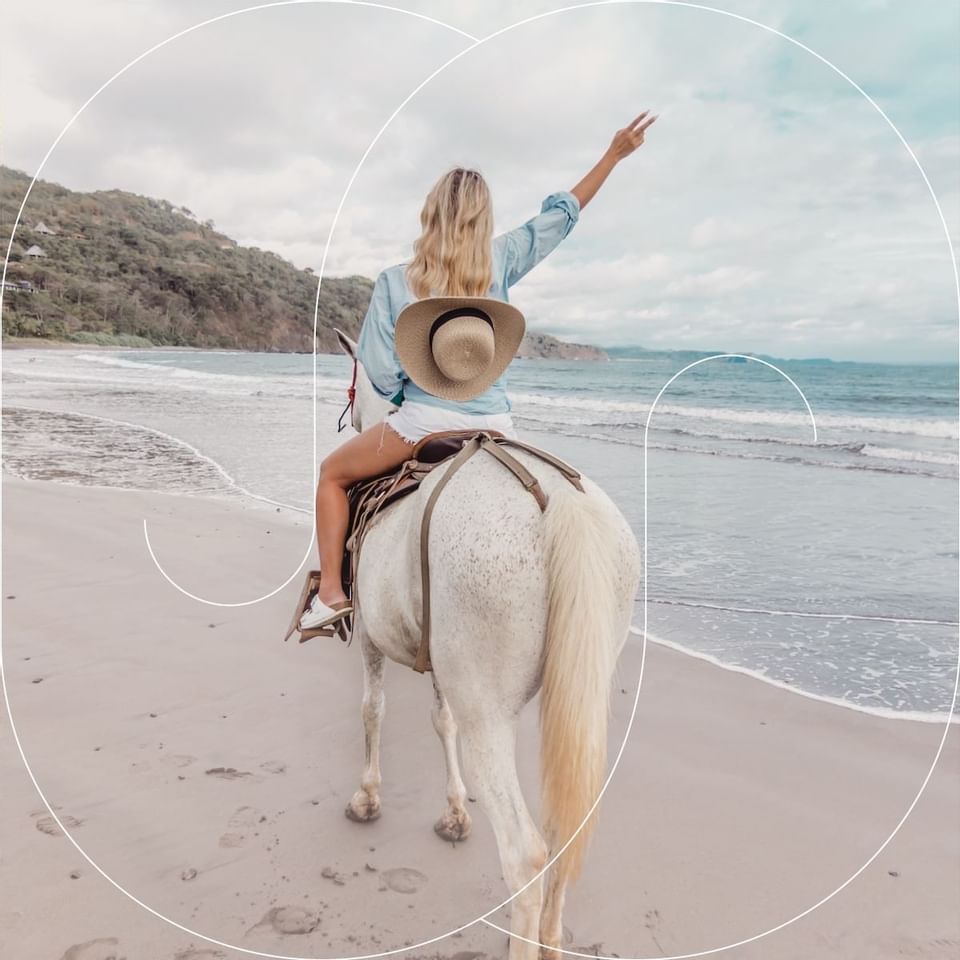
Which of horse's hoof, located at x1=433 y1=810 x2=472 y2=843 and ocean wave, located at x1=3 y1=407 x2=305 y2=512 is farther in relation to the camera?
ocean wave, located at x1=3 y1=407 x2=305 y2=512

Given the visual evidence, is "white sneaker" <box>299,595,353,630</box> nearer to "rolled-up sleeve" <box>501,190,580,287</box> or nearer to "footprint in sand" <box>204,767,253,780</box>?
"footprint in sand" <box>204,767,253,780</box>

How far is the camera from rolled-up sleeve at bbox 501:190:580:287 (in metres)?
2.60

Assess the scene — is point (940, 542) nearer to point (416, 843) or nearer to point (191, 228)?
point (416, 843)

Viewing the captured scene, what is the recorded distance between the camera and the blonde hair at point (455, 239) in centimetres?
225

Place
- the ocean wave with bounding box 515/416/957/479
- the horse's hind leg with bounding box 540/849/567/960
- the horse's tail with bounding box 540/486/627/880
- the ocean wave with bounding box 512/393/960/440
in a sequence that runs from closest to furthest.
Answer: the horse's tail with bounding box 540/486/627/880 → the horse's hind leg with bounding box 540/849/567/960 → the ocean wave with bounding box 515/416/957/479 → the ocean wave with bounding box 512/393/960/440

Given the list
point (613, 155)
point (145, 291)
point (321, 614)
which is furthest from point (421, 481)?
point (145, 291)

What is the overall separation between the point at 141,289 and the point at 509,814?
2149 inches

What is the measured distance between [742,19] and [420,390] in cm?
191

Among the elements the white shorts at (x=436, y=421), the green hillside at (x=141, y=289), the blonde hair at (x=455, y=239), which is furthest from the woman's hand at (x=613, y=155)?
the green hillside at (x=141, y=289)

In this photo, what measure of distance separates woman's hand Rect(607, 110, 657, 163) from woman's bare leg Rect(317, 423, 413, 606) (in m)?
1.50

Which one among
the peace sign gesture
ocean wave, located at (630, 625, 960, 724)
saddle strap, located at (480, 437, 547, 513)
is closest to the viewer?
saddle strap, located at (480, 437, 547, 513)

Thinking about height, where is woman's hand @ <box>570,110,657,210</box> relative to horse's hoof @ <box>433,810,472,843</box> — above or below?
above

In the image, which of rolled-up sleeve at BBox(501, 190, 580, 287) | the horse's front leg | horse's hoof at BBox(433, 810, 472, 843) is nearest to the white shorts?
rolled-up sleeve at BBox(501, 190, 580, 287)

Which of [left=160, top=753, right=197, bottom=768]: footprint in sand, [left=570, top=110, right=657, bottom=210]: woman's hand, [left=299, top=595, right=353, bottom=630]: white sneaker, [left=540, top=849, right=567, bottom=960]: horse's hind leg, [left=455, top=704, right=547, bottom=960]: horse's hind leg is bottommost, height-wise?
[left=160, top=753, right=197, bottom=768]: footprint in sand
